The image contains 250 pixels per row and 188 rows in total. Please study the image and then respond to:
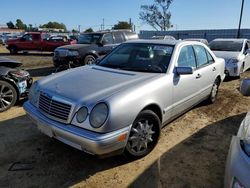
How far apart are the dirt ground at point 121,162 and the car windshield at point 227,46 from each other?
6.09 m

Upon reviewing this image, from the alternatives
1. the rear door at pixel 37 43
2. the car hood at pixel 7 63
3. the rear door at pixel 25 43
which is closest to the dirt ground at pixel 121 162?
the car hood at pixel 7 63

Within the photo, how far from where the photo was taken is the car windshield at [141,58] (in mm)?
4309

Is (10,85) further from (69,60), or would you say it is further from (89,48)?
(89,48)

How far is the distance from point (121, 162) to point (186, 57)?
224 cm

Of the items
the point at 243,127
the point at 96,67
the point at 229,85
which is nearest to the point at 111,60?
the point at 96,67

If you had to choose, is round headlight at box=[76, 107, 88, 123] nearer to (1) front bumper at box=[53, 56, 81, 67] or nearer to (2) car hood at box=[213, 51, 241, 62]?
(1) front bumper at box=[53, 56, 81, 67]

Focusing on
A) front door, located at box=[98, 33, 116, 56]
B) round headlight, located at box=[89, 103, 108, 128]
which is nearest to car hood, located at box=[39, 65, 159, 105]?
round headlight, located at box=[89, 103, 108, 128]

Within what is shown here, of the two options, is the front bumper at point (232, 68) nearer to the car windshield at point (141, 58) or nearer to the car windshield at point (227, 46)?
the car windshield at point (227, 46)

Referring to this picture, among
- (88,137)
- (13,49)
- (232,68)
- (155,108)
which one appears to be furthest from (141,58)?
(13,49)

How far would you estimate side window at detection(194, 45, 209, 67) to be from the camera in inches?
202

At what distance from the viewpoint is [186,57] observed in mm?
4734

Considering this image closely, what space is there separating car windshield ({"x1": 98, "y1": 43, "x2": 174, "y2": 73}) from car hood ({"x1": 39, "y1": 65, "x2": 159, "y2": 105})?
0.22 meters

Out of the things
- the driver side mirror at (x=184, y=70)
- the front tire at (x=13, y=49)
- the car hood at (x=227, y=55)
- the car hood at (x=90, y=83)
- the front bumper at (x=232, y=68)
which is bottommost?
the front tire at (x=13, y=49)

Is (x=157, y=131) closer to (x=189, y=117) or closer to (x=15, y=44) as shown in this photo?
(x=189, y=117)
